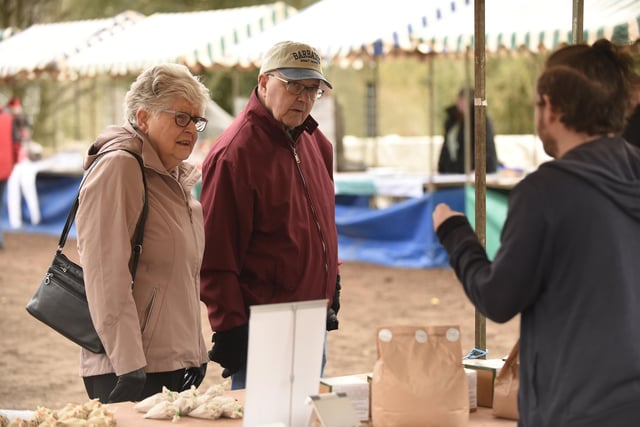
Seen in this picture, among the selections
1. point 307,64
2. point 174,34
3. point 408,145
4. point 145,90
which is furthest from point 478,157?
point 408,145

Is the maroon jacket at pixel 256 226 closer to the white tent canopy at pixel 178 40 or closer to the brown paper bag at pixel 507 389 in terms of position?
A: the brown paper bag at pixel 507 389

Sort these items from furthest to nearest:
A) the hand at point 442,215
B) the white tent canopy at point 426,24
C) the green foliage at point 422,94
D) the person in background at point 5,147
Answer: the green foliage at point 422,94
the person in background at point 5,147
the white tent canopy at point 426,24
the hand at point 442,215

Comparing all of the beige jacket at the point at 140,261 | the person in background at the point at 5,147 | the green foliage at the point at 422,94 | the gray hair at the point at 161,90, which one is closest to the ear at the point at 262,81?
the gray hair at the point at 161,90

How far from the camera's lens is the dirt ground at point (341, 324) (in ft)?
20.0

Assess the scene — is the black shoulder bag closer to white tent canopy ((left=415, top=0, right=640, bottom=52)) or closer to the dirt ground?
the dirt ground

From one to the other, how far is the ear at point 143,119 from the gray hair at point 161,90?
0.04 ft

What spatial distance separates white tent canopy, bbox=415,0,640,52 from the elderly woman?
170 inches

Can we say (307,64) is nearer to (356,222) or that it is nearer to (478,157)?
(478,157)

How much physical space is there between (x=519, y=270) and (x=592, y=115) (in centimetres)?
32

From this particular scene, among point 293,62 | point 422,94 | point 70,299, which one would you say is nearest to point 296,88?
point 293,62

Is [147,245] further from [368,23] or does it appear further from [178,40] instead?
[178,40]

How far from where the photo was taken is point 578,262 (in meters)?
1.76

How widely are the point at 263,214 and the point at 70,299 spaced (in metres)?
0.62

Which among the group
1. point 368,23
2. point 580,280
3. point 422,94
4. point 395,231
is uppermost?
point 368,23
